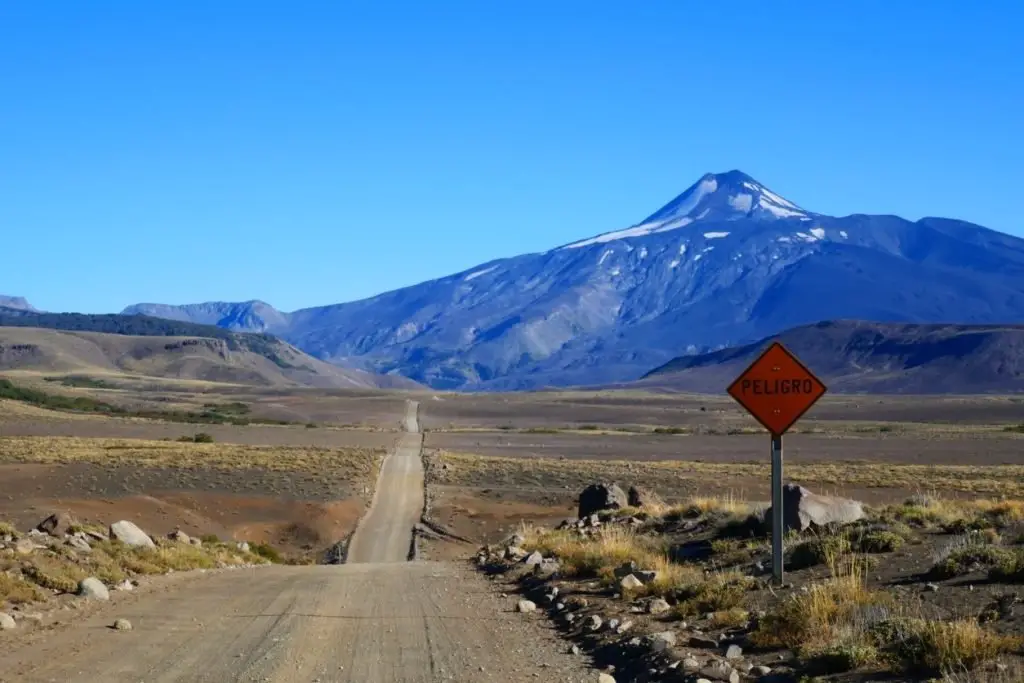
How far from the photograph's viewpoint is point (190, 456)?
58781 millimetres

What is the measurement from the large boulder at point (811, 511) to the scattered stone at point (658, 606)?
450 centimetres

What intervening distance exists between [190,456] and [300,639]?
162 feet

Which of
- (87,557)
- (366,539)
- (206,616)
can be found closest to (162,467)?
(366,539)

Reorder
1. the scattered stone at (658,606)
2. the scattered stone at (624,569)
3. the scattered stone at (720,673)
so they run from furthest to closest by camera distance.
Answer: the scattered stone at (624,569) → the scattered stone at (658,606) → the scattered stone at (720,673)

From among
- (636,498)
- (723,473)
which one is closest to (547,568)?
(636,498)

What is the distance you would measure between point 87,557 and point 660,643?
9771mm

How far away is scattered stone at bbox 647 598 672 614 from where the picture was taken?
12484 mm

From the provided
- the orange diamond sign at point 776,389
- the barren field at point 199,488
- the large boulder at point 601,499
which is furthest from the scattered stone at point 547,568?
the barren field at point 199,488

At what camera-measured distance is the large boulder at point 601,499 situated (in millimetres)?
29822

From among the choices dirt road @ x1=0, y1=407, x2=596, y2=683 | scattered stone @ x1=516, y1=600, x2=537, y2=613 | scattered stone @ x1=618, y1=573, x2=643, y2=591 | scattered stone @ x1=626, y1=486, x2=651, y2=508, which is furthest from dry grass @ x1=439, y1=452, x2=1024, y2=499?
dirt road @ x1=0, y1=407, x2=596, y2=683

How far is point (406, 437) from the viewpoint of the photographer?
90812 millimetres

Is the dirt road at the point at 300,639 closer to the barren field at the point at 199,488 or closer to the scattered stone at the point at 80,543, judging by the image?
the scattered stone at the point at 80,543

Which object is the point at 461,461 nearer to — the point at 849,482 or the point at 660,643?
the point at 849,482

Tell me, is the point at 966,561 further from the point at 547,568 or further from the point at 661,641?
the point at 547,568
